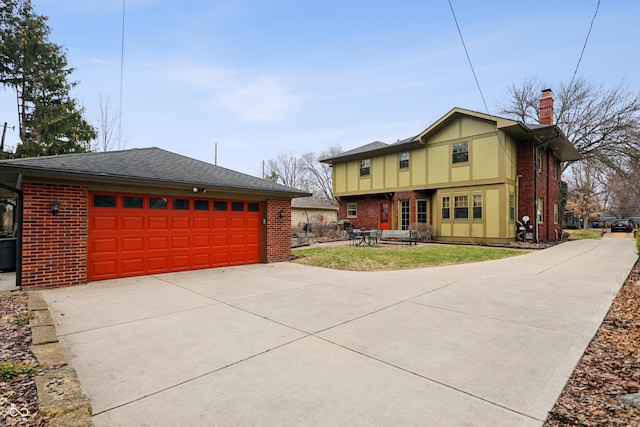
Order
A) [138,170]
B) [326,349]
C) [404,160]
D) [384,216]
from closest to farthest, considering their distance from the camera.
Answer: [326,349], [138,170], [404,160], [384,216]

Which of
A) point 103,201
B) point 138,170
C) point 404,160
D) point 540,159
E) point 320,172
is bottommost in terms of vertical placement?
point 103,201

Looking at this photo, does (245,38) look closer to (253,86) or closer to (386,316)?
(253,86)

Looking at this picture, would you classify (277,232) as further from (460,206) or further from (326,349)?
(460,206)

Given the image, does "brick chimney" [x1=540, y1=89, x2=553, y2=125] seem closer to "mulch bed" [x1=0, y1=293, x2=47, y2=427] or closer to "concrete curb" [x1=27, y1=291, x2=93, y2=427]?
"concrete curb" [x1=27, y1=291, x2=93, y2=427]

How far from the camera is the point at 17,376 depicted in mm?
2748

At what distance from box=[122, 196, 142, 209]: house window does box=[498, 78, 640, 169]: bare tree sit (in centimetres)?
2714

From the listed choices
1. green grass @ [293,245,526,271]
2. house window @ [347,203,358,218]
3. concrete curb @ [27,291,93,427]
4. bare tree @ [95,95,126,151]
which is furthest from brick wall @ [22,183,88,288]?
house window @ [347,203,358,218]

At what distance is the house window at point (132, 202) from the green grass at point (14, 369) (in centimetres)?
530

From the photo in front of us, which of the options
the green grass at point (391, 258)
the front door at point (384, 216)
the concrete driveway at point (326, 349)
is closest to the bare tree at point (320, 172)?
the front door at point (384, 216)

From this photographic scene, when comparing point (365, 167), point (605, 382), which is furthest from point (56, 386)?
point (365, 167)

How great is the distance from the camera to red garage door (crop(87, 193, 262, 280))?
7.37 meters

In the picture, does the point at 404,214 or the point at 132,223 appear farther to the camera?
the point at 404,214

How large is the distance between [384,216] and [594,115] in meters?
17.7

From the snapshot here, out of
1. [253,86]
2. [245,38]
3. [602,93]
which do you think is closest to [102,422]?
[245,38]
